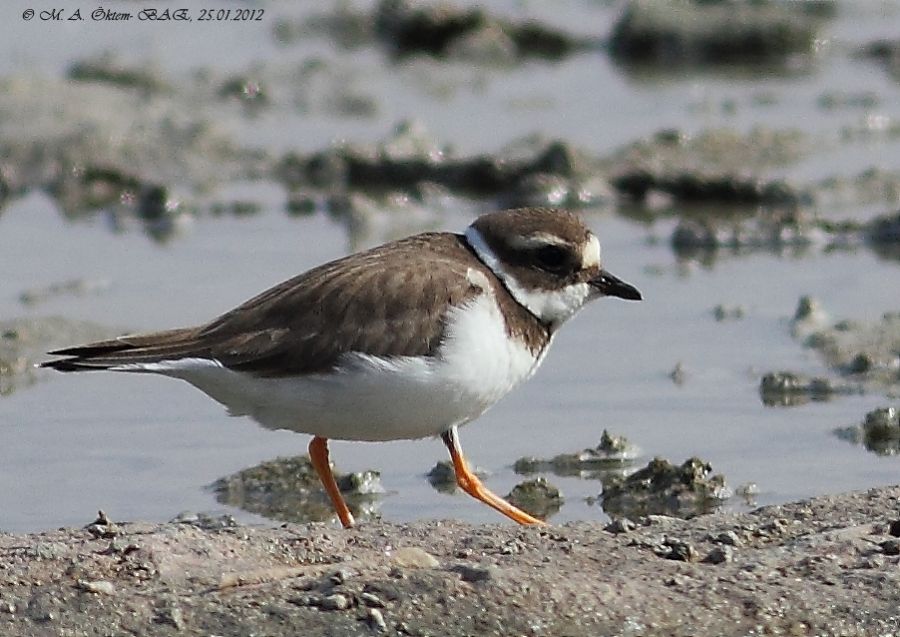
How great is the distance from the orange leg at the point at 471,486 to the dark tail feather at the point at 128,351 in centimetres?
90

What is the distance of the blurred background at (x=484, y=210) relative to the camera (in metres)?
7.31

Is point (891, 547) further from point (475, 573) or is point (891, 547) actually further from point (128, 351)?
point (128, 351)

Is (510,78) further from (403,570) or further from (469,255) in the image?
(403,570)

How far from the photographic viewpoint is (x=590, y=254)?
663 cm

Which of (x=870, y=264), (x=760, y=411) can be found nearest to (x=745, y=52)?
(x=870, y=264)

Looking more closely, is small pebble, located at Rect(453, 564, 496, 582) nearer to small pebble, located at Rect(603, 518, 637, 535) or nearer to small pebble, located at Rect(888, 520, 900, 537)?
small pebble, located at Rect(603, 518, 637, 535)

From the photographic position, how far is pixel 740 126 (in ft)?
44.6

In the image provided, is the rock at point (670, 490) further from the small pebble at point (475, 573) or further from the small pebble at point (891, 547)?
the small pebble at point (475, 573)

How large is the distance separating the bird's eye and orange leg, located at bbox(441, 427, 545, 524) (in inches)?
26.3

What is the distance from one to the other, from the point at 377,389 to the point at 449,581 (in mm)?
1256

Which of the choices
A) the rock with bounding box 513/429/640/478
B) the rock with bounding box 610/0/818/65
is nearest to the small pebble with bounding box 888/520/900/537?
the rock with bounding box 513/429/640/478

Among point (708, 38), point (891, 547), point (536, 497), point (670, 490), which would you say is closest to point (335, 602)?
point (891, 547)

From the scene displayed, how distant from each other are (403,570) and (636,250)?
595 centimetres

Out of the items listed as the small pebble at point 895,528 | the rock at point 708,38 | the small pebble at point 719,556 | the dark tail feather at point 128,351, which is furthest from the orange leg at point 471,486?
the rock at point 708,38
